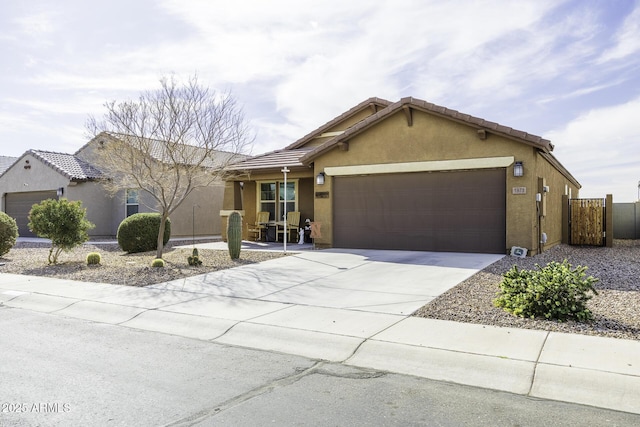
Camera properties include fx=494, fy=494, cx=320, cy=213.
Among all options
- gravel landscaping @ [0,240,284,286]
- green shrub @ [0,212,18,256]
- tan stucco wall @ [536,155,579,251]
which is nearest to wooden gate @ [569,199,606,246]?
tan stucco wall @ [536,155,579,251]

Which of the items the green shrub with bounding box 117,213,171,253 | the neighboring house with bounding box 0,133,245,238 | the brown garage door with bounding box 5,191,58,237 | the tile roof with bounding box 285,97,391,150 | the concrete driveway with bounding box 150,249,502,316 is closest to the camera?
the concrete driveway with bounding box 150,249,502,316

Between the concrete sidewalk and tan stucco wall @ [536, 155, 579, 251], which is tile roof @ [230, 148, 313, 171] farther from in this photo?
tan stucco wall @ [536, 155, 579, 251]

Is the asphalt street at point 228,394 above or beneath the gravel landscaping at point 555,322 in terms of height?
beneath

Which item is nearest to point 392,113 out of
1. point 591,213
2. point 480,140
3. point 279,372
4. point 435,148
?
point 435,148

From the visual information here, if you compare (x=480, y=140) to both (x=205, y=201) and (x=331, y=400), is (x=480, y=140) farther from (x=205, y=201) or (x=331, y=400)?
(x=205, y=201)

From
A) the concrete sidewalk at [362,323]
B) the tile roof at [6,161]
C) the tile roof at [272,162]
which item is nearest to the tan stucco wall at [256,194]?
the tile roof at [272,162]

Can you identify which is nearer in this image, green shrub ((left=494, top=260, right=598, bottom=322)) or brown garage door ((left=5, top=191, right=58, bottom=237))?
green shrub ((left=494, top=260, right=598, bottom=322))

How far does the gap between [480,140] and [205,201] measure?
15.8 meters

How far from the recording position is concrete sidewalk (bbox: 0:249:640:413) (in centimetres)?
506

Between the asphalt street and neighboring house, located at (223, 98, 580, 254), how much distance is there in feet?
33.4

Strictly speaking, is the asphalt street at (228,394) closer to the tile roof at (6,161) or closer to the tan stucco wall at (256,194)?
the tan stucco wall at (256,194)

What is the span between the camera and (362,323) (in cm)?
713

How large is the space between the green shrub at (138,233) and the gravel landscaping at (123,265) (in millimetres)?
425

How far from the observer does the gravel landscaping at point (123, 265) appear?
11.8 metres
